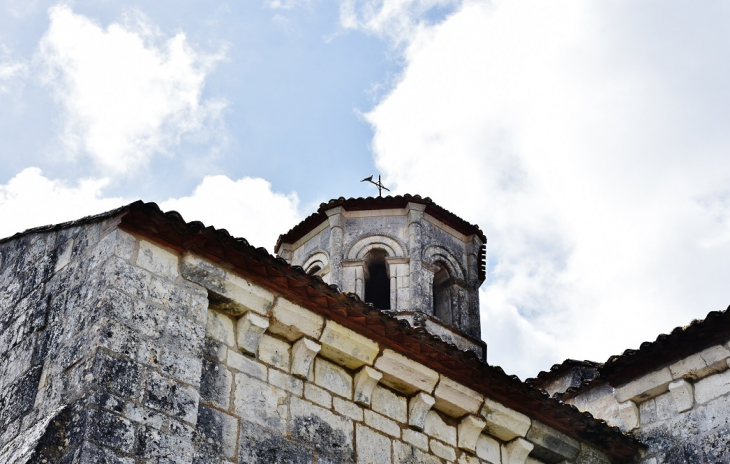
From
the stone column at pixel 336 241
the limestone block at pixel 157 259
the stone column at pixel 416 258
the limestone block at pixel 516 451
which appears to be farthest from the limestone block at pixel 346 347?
the stone column at pixel 336 241

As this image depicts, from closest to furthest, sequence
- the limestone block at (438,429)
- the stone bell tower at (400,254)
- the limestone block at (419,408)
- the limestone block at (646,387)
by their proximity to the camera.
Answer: the limestone block at (419,408), the limestone block at (438,429), the limestone block at (646,387), the stone bell tower at (400,254)

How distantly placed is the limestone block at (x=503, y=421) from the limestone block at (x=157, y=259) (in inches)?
117

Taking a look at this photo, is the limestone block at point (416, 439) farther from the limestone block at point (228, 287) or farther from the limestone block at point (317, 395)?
the limestone block at point (228, 287)

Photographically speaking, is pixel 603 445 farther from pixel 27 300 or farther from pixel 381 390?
pixel 27 300

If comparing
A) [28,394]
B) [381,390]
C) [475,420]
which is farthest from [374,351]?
[28,394]

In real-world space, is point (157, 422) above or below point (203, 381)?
below

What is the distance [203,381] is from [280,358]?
75cm

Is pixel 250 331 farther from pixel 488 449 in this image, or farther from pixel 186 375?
pixel 488 449

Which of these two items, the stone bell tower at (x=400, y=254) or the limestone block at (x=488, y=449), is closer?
the limestone block at (x=488, y=449)

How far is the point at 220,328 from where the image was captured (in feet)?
22.3

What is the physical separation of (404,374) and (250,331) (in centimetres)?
141

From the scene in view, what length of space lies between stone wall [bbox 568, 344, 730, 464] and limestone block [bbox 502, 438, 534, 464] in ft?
4.13

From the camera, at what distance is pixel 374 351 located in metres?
7.48

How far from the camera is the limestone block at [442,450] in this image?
25.4 feet
